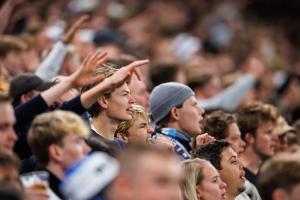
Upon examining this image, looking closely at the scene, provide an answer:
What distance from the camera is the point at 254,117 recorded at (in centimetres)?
1177

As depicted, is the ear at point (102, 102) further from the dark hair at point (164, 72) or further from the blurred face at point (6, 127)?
the dark hair at point (164, 72)

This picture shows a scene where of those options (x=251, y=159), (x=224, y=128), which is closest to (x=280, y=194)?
(x=224, y=128)

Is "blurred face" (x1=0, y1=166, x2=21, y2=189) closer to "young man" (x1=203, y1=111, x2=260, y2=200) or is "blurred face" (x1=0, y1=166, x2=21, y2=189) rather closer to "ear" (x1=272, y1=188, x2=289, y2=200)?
"ear" (x1=272, y1=188, x2=289, y2=200)

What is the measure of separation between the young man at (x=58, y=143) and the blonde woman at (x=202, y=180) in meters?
1.45

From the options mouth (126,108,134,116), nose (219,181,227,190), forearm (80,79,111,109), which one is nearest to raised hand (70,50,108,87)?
forearm (80,79,111,109)

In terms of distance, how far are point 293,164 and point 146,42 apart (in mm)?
14373

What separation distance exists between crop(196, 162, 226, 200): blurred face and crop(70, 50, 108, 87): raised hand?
97cm

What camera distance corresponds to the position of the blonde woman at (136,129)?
9.64 metres

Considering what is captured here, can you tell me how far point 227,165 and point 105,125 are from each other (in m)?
0.93

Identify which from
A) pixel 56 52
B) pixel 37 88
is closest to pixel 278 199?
pixel 37 88

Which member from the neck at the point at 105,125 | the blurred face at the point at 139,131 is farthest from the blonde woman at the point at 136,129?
the neck at the point at 105,125

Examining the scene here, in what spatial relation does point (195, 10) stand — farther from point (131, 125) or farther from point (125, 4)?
point (131, 125)

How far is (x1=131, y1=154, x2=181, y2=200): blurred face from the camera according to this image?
643cm

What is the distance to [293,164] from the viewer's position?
7.54 metres
